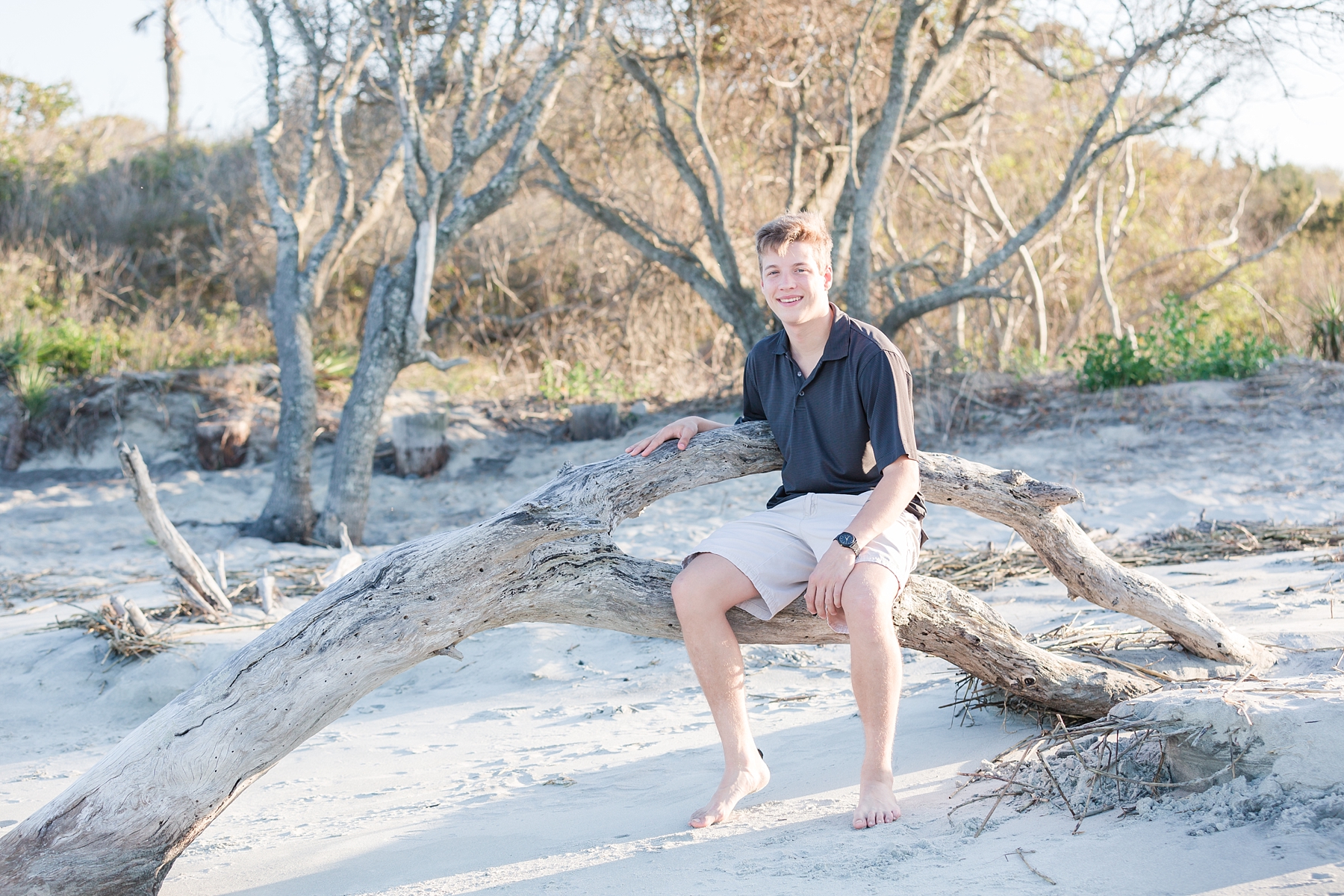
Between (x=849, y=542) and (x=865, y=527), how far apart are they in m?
0.06

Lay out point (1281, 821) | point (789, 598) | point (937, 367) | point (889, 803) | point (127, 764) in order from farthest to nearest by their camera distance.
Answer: point (937, 367)
point (789, 598)
point (889, 803)
point (127, 764)
point (1281, 821)

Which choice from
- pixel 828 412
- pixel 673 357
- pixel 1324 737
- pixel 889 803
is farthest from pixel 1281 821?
pixel 673 357

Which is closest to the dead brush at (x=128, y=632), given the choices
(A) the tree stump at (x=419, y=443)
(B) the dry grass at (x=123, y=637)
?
(B) the dry grass at (x=123, y=637)

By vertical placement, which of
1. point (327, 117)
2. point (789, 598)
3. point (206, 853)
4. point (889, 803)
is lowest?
point (206, 853)

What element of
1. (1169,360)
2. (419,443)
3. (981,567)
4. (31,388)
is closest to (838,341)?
(981,567)

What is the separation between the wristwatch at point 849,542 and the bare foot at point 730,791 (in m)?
0.71

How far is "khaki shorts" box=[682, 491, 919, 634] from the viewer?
300 cm

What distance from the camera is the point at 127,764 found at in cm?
261

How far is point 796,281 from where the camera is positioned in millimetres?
3178

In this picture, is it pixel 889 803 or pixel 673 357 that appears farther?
pixel 673 357

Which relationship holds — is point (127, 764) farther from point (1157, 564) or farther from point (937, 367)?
point (937, 367)

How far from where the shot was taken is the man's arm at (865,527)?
2.88m

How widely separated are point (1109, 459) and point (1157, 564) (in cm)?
290

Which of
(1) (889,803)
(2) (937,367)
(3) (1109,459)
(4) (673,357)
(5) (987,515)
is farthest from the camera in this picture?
(4) (673,357)
